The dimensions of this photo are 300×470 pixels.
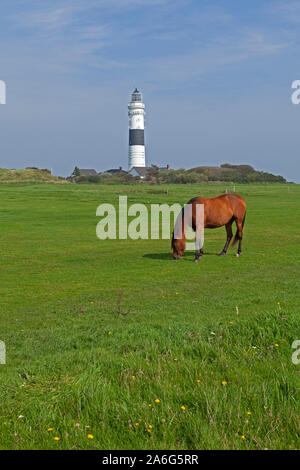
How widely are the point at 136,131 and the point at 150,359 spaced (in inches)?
5921

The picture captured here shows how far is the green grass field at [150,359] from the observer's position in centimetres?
448

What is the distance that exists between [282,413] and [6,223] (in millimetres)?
28155

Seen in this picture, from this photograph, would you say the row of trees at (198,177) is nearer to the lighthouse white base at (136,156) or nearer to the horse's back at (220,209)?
the lighthouse white base at (136,156)

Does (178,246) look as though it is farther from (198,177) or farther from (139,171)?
(139,171)

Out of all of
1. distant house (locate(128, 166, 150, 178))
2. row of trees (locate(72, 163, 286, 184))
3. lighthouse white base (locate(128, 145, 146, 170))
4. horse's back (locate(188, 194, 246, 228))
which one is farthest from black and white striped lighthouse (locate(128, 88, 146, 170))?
horse's back (locate(188, 194, 246, 228))

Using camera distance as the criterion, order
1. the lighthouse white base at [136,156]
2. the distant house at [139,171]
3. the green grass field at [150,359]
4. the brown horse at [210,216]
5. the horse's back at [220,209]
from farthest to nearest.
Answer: the lighthouse white base at [136,156]
the distant house at [139,171]
the horse's back at [220,209]
the brown horse at [210,216]
the green grass field at [150,359]

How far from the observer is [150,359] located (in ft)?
20.5

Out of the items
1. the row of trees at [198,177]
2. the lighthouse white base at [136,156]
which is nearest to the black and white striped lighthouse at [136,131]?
the lighthouse white base at [136,156]

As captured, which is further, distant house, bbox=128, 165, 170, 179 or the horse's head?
distant house, bbox=128, 165, 170, 179

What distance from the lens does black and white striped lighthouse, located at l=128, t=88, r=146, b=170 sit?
494 feet

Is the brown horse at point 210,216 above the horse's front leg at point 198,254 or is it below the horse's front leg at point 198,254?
above

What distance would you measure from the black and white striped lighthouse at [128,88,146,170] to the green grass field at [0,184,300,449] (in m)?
137

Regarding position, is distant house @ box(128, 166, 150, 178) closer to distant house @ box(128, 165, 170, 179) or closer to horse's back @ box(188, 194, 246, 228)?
distant house @ box(128, 165, 170, 179)

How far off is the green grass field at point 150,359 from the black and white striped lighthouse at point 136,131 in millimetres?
137048
